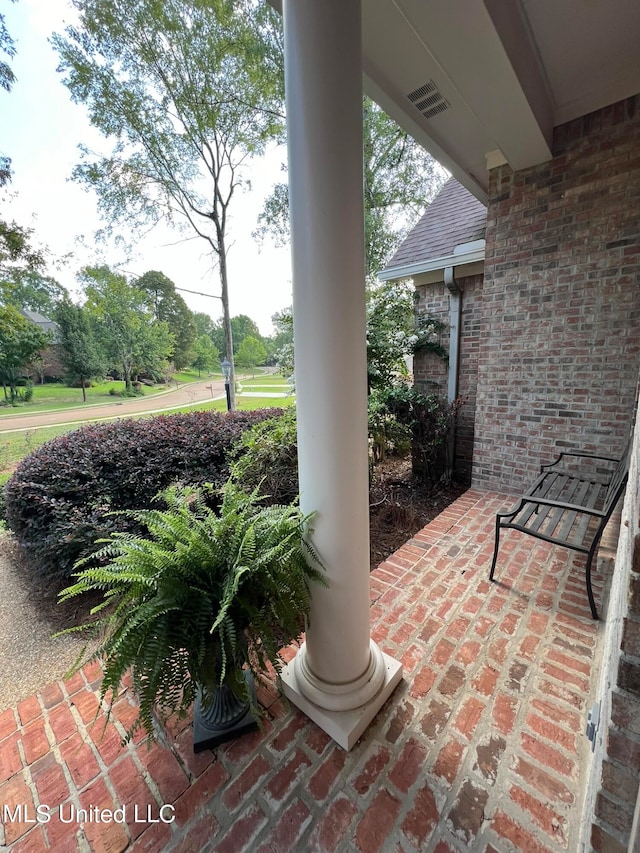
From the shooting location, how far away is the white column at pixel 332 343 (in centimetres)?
100

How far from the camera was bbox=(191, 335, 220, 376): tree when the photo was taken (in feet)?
35.1

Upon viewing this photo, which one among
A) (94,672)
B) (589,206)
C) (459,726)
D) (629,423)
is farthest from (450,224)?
(94,672)

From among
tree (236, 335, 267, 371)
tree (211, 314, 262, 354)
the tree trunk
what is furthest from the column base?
tree (236, 335, 267, 371)

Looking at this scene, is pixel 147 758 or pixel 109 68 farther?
pixel 109 68

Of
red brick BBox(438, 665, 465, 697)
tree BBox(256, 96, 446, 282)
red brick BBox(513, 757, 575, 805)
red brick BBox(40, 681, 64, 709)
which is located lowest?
red brick BBox(40, 681, 64, 709)

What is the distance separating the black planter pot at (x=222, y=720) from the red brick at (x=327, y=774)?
0.98 ft

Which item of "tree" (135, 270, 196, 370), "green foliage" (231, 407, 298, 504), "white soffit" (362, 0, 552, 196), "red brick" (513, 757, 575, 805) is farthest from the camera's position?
"tree" (135, 270, 196, 370)

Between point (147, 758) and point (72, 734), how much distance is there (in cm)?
39

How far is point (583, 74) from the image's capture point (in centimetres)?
245

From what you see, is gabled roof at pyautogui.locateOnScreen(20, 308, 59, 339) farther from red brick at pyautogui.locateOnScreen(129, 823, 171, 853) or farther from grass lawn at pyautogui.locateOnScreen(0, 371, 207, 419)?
red brick at pyautogui.locateOnScreen(129, 823, 171, 853)

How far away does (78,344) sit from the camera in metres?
6.19

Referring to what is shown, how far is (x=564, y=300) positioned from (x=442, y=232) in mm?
2233

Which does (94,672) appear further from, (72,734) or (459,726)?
(459,726)

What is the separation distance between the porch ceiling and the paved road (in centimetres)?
602
